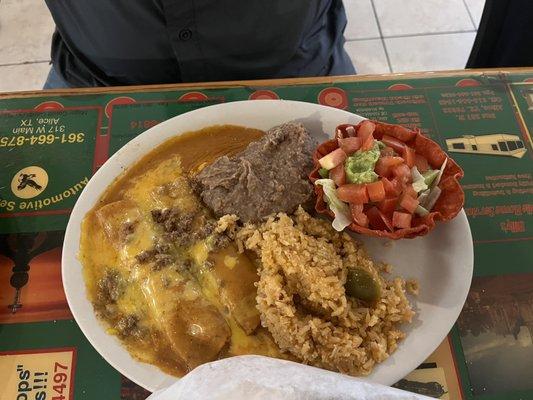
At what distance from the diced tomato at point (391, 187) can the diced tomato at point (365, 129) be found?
0.19 meters

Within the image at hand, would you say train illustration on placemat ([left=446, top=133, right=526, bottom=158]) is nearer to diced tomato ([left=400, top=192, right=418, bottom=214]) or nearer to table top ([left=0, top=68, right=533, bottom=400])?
table top ([left=0, top=68, right=533, bottom=400])

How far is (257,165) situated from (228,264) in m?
0.37

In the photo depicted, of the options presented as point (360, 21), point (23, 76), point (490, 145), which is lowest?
point (23, 76)

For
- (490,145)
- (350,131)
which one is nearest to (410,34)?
(490,145)

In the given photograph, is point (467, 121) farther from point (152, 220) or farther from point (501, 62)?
point (152, 220)

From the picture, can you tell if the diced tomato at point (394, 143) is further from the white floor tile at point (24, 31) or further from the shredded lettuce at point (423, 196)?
the white floor tile at point (24, 31)

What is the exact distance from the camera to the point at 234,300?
1666 mm

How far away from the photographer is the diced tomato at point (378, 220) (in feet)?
5.58

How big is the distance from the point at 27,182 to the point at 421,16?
119 inches

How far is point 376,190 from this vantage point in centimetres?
168

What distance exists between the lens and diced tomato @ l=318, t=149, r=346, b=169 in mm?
1749

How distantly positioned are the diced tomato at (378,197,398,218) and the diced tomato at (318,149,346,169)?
19cm

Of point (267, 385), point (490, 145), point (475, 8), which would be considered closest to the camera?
point (267, 385)

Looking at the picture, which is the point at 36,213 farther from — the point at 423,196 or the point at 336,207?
the point at 423,196
